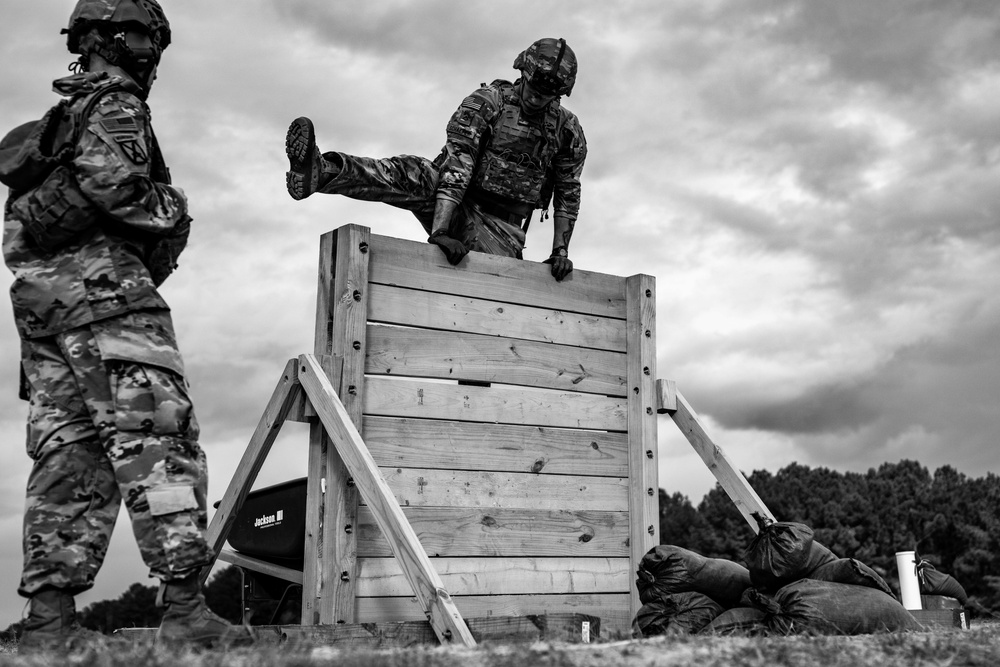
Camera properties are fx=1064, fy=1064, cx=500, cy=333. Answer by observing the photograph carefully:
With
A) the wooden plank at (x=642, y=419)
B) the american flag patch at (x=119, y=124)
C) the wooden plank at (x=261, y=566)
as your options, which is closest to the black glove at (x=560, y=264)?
the wooden plank at (x=642, y=419)

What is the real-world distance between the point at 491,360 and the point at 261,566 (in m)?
2.14

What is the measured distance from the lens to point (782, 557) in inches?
176

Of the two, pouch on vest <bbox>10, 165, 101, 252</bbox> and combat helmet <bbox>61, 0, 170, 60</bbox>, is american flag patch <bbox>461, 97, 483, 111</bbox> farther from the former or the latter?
pouch on vest <bbox>10, 165, 101, 252</bbox>

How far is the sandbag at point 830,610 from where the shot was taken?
13.7 ft

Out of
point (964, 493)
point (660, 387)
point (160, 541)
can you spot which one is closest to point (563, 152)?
point (660, 387)

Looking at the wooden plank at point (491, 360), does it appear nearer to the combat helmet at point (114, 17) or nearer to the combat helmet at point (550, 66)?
the combat helmet at point (550, 66)

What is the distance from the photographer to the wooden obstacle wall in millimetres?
4602

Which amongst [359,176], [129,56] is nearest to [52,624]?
[129,56]

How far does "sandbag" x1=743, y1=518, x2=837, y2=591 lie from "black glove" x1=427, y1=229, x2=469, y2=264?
1862mm

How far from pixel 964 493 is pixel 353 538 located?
12248mm

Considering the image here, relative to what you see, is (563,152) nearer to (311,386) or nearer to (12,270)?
(311,386)

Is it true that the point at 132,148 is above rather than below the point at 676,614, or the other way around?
above

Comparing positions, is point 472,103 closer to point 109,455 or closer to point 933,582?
point 109,455

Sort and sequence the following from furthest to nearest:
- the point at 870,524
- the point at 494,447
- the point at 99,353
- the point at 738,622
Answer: the point at 870,524
the point at 494,447
the point at 738,622
the point at 99,353
